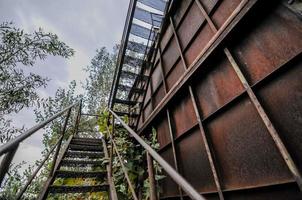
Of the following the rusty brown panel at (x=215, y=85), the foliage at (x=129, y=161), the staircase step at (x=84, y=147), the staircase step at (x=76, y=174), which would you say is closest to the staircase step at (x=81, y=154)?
the staircase step at (x=84, y=147)

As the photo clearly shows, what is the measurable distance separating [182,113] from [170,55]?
1.54 m

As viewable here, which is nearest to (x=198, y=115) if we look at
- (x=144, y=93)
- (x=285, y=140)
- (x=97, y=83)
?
(x=285, y=140)

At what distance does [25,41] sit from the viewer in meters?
6.27

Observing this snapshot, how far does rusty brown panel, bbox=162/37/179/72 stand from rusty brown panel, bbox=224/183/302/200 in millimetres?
2710

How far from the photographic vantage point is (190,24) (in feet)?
11.5

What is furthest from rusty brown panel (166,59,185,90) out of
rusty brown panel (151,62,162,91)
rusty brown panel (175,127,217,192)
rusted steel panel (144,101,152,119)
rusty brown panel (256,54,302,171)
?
rusty brown panel (256,54,302,171)

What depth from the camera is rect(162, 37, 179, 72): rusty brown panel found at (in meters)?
3.95

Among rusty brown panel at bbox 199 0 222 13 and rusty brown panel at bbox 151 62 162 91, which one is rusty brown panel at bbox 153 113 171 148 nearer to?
rusty brown panel at bbox 151 62 162 91

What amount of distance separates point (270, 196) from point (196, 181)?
1.18 meters

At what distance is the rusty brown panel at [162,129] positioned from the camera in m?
3.82

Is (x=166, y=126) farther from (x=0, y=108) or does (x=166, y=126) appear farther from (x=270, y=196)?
(x=0, y=108)

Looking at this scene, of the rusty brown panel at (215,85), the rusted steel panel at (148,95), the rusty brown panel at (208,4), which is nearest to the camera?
the rusty brown panel at (215,85)

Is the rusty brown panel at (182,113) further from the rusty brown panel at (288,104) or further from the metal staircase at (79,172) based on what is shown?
the metal staircase at (79,172)

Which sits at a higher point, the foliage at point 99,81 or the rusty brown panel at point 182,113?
the foliage at point 99,81
